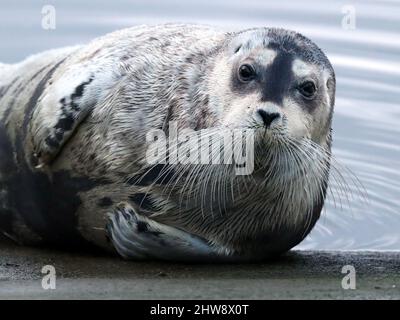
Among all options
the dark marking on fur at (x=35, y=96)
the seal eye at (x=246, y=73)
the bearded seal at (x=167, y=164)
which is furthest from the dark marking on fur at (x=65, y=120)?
the seal eye at (x=246, y=73)

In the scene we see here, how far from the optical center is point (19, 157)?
8219 millimetres

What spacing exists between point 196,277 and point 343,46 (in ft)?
18.3

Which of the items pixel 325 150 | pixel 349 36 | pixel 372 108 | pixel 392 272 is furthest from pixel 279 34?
pixel 349 36

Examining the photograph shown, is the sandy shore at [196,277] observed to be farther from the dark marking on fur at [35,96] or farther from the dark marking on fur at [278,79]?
the dark marking on fur at [278,79]

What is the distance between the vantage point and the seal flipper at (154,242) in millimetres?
7742

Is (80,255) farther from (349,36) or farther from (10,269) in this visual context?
(349,36)

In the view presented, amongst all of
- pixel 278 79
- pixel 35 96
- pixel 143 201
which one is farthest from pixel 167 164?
pixel 35 96

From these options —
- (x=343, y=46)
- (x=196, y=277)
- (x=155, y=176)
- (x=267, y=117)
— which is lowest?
(x=343, y=46)

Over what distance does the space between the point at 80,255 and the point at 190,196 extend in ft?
2.37

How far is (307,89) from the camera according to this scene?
752 centimetres

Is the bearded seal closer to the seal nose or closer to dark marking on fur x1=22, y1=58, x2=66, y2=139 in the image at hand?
dark marking on fur x1=22, y1=58, x2=66, y2=139

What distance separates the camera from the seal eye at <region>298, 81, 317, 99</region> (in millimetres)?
7480

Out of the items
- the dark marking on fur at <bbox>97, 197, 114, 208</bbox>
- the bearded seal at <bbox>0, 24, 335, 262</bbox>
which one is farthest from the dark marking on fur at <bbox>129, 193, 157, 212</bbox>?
the dark marking on fur at <bbox>97, 197, 114, 208</bbox>

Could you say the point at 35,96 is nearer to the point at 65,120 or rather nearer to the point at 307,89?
the point at 65,120
